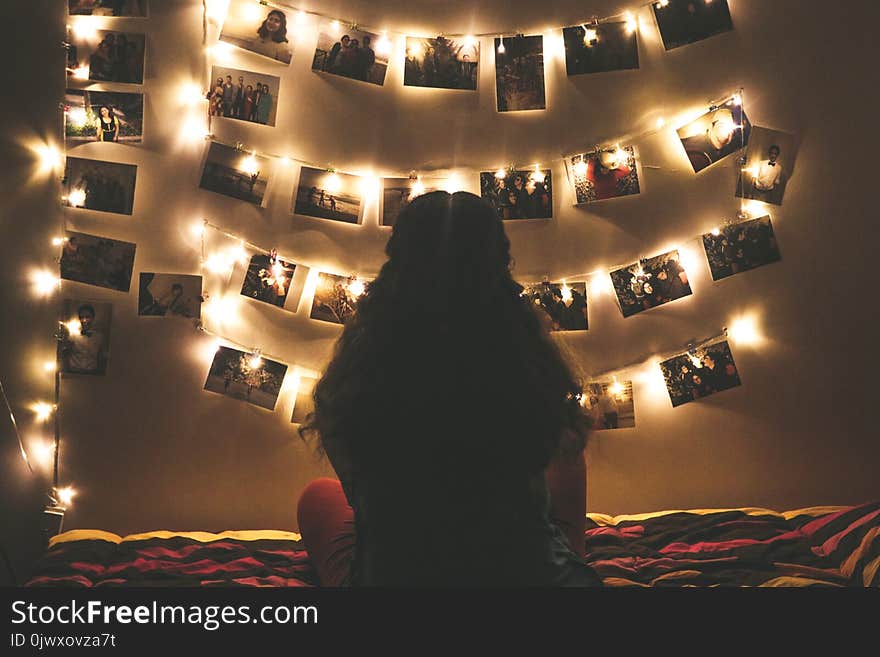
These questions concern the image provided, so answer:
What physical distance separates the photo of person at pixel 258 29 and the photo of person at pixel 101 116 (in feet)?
1.00

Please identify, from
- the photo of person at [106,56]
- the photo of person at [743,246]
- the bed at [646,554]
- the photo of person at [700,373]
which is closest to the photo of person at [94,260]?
the photo of person at [106,56]

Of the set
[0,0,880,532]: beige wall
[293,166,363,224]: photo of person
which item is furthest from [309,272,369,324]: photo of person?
[293,166,363,224]: photo of person

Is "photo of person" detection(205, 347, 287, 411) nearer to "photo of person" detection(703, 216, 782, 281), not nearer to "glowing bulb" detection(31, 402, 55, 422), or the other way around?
"glowing bulb" detection(31, 402, 55, 422)

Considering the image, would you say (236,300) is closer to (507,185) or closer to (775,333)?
(507,185)

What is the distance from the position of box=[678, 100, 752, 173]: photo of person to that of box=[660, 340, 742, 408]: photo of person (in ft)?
1.71

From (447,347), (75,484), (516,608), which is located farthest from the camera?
(75,484)

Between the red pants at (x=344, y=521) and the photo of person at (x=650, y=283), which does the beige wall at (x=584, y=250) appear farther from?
the red pants at (x=344, y=521)

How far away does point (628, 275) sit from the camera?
1.92 meters

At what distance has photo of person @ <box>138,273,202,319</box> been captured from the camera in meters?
1.87

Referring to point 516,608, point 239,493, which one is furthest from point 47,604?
point 239,493

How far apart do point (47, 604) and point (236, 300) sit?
3.31 ft

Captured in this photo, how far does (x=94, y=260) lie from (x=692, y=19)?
1762mm

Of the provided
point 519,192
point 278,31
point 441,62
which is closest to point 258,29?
point 278,31

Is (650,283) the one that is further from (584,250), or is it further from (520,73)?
(520,73)
